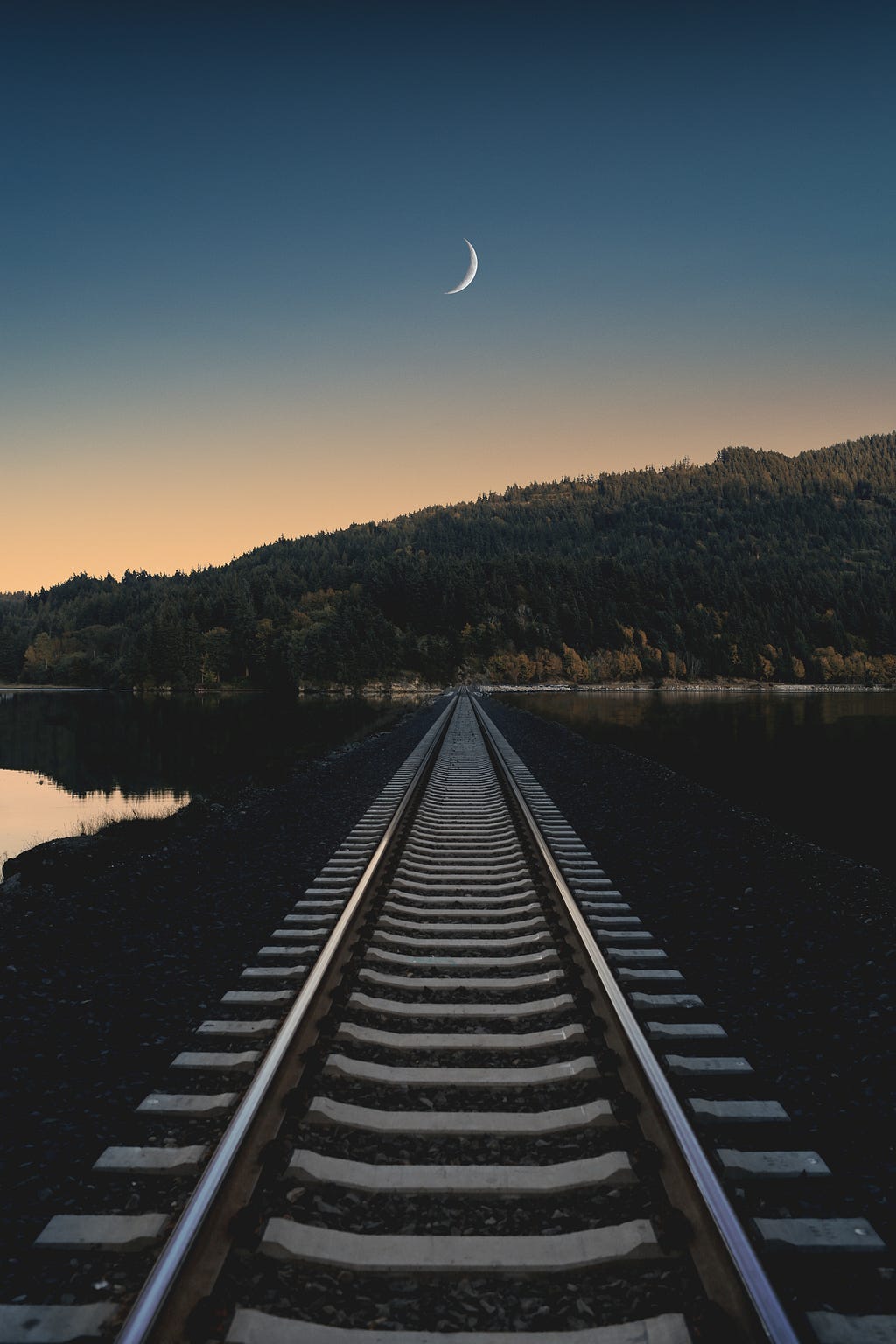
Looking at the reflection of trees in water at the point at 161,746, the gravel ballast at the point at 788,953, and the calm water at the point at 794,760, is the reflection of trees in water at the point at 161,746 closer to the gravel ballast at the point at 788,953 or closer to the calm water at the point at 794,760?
the calm water at the point at 794,760

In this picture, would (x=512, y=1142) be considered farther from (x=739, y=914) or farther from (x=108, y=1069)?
(x=739, y=914)

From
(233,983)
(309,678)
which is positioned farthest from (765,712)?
(309,678)

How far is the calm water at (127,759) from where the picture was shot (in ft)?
73.4

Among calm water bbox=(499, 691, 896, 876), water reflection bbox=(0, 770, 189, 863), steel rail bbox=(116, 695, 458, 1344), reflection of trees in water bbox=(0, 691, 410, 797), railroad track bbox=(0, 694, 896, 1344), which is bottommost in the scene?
calm water bbox=(499, 691, 896, 876)

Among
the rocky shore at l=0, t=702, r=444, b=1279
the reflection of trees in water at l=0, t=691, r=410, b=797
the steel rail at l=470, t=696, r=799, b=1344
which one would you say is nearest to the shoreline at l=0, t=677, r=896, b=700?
the reflection of trees in water at l=0, t=691, r=410, b=797

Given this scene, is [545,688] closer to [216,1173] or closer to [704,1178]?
[704,1178]

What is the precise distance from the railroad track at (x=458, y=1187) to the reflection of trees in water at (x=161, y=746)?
823 inches

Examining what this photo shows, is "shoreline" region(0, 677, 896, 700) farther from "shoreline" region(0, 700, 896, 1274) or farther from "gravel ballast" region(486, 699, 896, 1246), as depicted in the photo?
"gravel ballast" region(486, 699, 896, 1246)

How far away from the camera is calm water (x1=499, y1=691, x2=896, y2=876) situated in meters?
18.4

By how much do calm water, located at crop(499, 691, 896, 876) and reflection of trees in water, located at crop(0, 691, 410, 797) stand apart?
15643 mm

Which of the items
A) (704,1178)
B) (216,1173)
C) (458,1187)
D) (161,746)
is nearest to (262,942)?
(216,1173)

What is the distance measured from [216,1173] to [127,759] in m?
36.1

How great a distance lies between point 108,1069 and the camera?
190 inches

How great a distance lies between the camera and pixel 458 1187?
3352 millimetres
